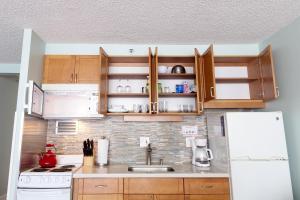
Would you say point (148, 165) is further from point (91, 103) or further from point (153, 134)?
point (91, 103)

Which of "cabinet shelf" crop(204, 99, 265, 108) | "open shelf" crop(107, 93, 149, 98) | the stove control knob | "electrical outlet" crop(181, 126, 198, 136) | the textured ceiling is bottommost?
the stove control knob

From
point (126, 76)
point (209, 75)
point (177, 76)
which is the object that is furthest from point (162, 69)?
point (209, 75)

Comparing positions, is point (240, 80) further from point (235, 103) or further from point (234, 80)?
point (235, 103)

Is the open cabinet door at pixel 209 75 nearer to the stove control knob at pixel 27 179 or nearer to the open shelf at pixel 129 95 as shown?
the open shelf at pixel 129 95

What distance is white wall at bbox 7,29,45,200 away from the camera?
1.95m

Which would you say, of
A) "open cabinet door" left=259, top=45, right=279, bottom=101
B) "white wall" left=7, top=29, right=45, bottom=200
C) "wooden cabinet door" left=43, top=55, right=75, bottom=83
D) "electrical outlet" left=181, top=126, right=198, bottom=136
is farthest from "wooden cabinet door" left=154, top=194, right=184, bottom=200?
"wooden cabinet door" left=43, top=55, right=75, bottom=83

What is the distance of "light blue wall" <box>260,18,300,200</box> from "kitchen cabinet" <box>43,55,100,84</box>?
2175 mm

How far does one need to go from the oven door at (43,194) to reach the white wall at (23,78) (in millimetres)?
Answer: 119

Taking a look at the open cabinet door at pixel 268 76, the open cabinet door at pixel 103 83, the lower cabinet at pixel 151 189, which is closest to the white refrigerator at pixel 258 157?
the lower cabinet at pixel 151 189

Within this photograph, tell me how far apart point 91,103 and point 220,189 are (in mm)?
1686

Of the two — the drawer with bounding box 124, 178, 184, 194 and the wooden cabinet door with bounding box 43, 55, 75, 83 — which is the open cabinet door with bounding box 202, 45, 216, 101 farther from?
the wooden cabinet door with bounding box 43, 55, 75, 83

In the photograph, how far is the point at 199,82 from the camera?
253cm

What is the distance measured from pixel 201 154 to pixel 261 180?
2.17 feet

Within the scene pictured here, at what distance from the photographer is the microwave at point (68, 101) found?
7.92 ft
